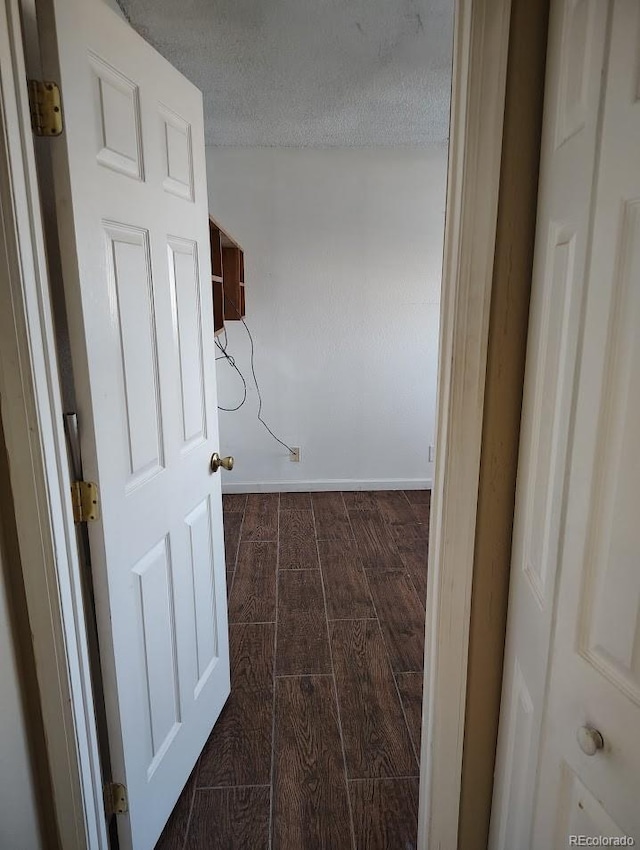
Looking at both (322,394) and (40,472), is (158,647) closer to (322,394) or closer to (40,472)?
(40,472)

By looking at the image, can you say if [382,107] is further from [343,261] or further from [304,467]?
[304,467]

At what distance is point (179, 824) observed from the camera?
1501mm

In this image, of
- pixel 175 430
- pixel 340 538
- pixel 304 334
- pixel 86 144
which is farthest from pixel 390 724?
pixel 304 334

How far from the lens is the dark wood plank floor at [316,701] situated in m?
1.51

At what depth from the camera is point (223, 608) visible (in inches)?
73.6

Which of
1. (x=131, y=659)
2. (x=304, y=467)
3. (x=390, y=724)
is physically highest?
(x=131, y=659)

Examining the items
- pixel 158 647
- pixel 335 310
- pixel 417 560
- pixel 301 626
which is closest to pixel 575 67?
pixel 158 647

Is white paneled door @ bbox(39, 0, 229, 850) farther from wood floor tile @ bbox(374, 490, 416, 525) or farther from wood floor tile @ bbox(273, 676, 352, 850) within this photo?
wood floor tile @ bbox(374, 490, 416, 525)

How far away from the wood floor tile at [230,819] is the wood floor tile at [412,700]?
54 cm

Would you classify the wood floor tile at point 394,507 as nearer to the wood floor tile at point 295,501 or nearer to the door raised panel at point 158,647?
the wood floor tile at point 295,501

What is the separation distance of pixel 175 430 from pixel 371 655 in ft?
4.55

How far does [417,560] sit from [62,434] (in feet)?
7.95

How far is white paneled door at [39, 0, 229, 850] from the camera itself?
1038 millimetres

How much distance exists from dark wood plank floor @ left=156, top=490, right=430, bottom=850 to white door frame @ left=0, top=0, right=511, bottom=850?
40cm
